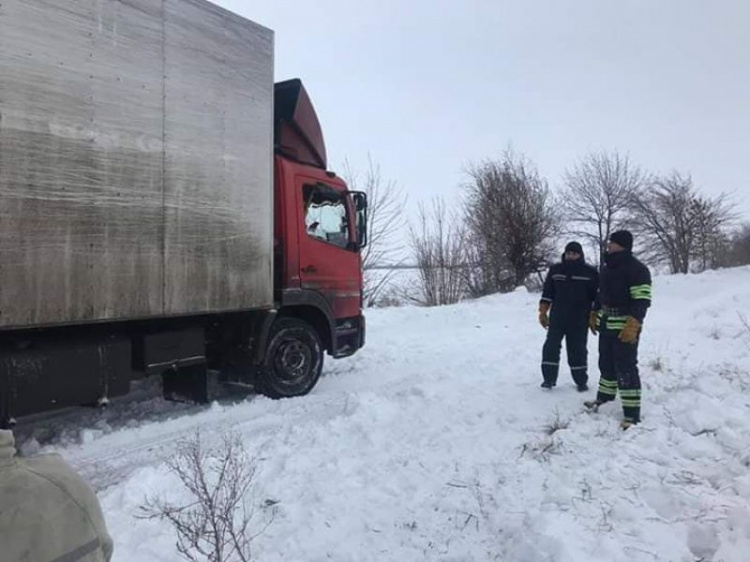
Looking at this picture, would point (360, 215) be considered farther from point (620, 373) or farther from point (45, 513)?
point (45, 513)

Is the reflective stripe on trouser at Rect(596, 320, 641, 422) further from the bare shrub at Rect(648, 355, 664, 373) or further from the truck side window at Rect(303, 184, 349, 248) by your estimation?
the truck side window at Rect(303, 184, 349, 248)

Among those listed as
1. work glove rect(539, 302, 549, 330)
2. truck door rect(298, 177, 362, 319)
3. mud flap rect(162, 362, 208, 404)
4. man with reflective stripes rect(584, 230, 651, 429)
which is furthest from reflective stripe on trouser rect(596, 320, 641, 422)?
mud flap rect(162, 362, 208, 404)

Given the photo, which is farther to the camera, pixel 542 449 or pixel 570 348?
pixel 570 348

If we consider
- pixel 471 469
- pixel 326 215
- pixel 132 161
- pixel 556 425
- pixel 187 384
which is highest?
pixel 132 161

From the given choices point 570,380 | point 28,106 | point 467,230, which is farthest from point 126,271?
point 467,230

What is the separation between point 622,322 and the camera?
19.4 ft

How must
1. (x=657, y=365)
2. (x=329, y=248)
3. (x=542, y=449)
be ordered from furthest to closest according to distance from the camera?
(x=329, y=248)
(x=657, y=365)
(x=542, y=449)

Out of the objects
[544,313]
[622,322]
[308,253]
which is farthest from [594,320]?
[308,253]

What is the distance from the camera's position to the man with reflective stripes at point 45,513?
3.97 ft

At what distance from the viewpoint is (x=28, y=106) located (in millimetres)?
4480

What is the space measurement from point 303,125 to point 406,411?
3739 mm

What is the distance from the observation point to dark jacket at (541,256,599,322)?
707 centimetres

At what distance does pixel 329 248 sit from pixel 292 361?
5.00ft

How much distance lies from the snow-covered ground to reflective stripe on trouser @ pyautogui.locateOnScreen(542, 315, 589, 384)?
0.24m
